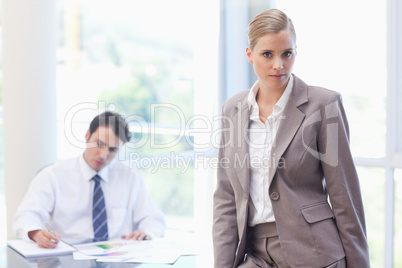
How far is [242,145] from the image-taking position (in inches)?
70.9

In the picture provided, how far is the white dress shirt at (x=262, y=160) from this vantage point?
69.5 inches

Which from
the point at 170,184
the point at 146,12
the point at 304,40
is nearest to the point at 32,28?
the point at 304,40

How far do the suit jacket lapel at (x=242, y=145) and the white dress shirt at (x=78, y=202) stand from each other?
Result: 3.36 ft

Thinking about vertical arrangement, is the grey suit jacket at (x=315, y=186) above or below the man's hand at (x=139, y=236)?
above

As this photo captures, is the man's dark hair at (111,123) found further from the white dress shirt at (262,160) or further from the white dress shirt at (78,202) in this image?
the white dress shirt at (262,160)

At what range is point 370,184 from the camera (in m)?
3.10

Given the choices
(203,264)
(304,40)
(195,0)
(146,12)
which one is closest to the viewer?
(203,264)

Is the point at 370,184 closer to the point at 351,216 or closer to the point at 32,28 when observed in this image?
the point at 351,216

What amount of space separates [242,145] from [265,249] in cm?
37

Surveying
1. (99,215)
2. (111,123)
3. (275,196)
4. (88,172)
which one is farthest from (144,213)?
(275,196)

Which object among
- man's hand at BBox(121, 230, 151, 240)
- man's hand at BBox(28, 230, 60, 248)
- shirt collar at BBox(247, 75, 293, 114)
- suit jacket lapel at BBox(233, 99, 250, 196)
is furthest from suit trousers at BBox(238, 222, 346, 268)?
man's hand at BBox(28, 230, 60, 248)

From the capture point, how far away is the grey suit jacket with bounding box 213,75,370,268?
1.69 metres

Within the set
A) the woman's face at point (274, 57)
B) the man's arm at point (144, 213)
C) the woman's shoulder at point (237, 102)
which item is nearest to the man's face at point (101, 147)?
the man's arm at point (144, 213)

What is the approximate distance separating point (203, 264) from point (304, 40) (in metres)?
1.56
